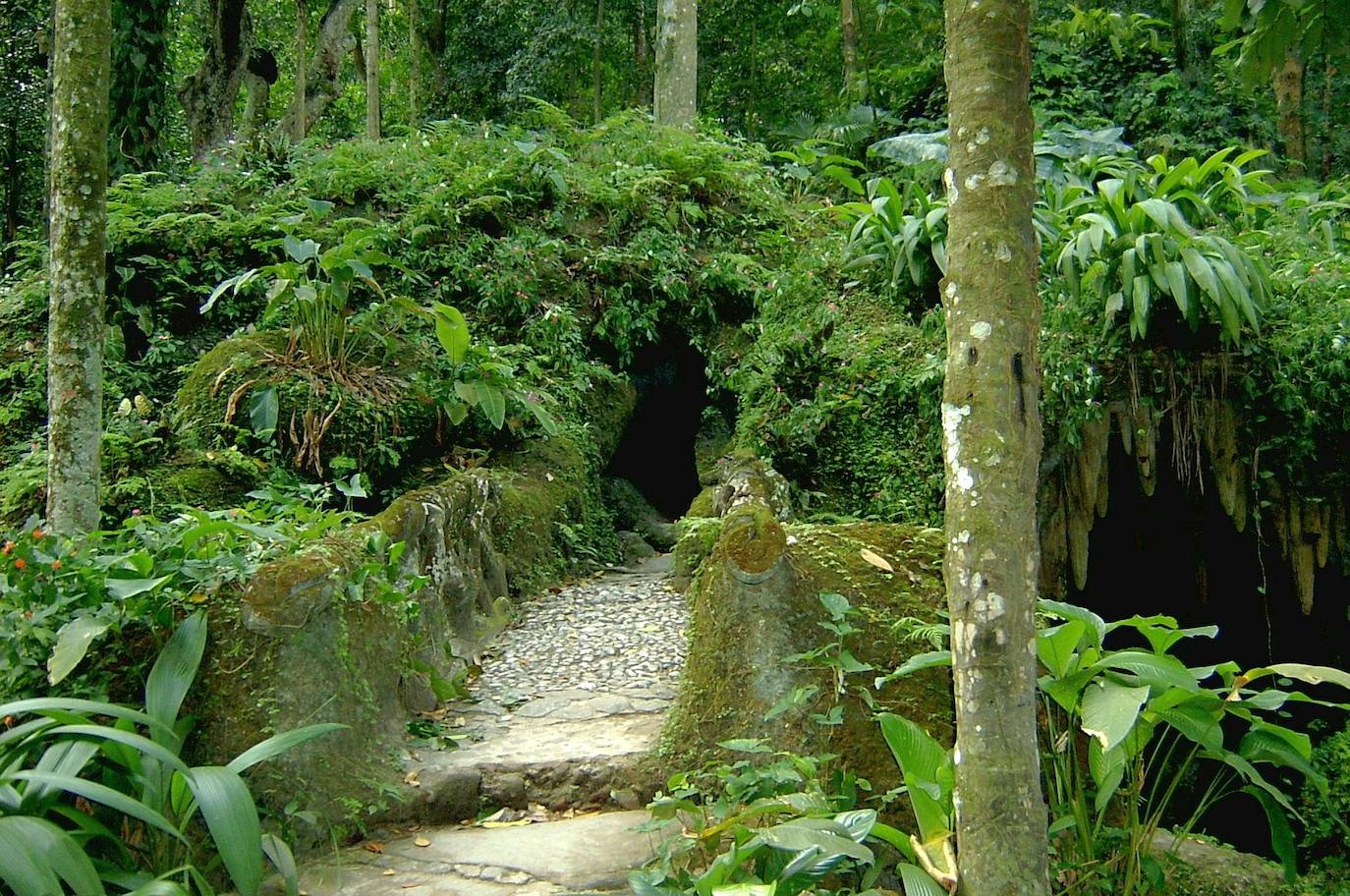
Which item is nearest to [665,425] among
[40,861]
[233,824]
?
[233,824]

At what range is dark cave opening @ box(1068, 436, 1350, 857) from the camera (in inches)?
233

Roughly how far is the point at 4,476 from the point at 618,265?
4.84 meters

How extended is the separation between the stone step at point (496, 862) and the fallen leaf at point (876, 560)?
1381 millimetres

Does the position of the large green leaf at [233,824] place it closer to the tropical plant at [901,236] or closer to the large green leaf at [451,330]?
the large green leaf at [451,330]

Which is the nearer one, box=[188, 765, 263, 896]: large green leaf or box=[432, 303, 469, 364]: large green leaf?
box=[188, 765, 263, 896]: large green leaf

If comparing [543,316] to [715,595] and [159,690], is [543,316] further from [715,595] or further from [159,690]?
[159,690]

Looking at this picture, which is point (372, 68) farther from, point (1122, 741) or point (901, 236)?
point (1122, 741)

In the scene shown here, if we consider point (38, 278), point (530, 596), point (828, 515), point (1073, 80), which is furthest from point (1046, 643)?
point (1073, 80)

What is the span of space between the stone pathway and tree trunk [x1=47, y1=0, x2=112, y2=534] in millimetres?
1933

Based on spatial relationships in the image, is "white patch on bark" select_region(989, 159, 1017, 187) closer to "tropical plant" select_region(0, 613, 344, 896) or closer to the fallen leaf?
the fallen leaf

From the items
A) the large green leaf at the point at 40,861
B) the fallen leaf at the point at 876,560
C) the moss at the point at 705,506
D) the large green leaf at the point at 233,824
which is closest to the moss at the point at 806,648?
the fallen leaf at the point at 876,560

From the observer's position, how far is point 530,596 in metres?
6.65

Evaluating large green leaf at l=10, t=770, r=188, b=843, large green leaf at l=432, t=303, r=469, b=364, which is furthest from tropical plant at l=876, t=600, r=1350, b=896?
large green leaf at l=432, t=303, r=469, b=364

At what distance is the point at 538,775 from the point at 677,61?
8.96 meters
